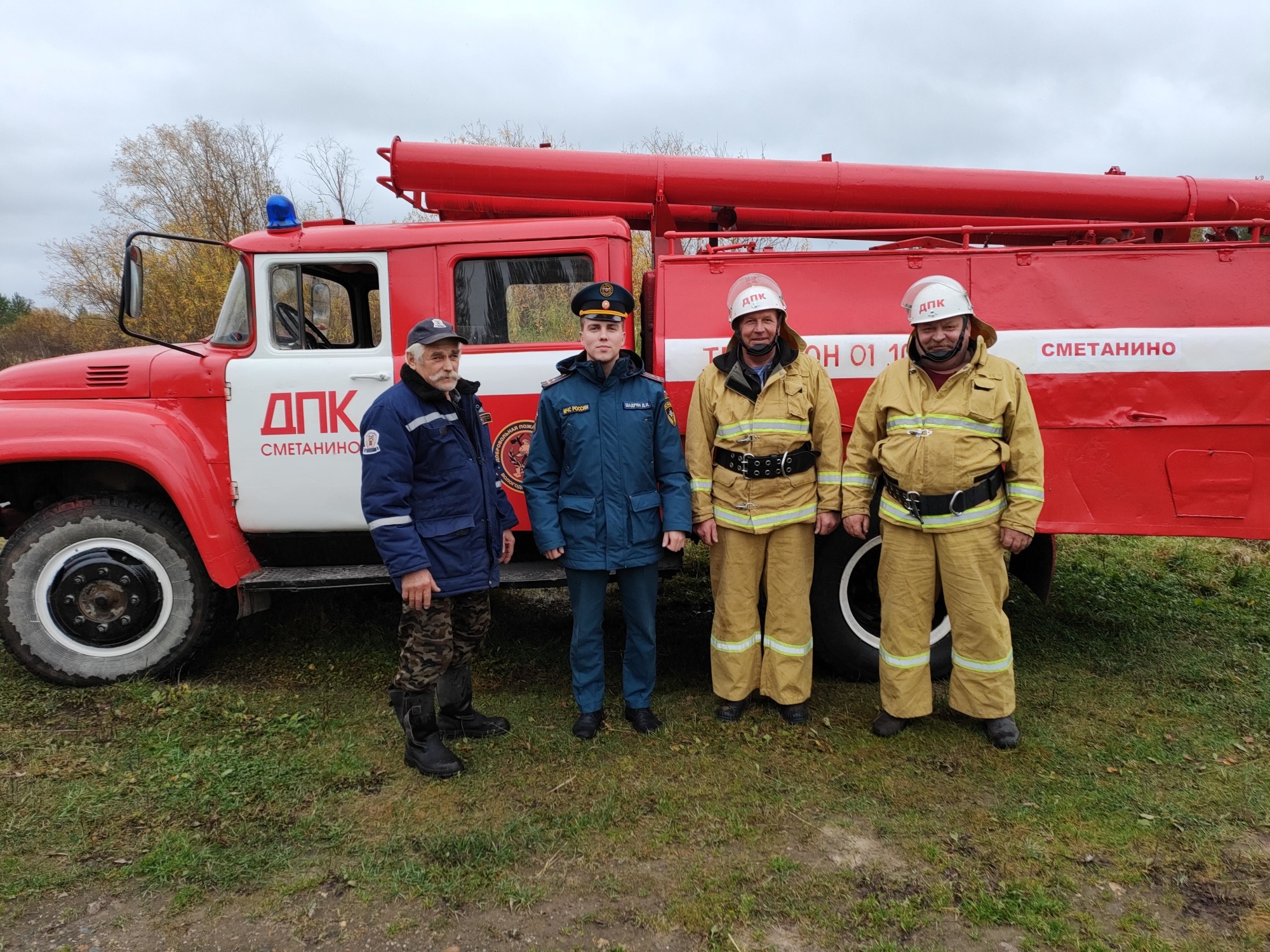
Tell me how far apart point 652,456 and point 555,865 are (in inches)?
62.6

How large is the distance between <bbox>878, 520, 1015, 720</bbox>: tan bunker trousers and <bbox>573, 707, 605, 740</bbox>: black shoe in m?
1.28

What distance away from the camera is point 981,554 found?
3.27 meters

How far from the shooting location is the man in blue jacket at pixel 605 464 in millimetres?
3242

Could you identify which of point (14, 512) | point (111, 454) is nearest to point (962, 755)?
point (111, 454)

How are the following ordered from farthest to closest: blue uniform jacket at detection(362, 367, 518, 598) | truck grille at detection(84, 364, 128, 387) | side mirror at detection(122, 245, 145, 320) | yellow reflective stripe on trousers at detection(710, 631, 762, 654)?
truck grille at detection(84, 364, 128, 387) < side mirror at detection(122, 245, 145, 320) < yellow reflective stripe on trousers at detection(710, 631, 762, 654) < blue uniform jacket at detection(362, 367, 518, 598)

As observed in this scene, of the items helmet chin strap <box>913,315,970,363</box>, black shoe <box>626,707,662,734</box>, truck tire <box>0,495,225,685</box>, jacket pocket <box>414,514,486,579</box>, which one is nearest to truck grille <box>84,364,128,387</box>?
truck tire <box>0,495,225,685</box>

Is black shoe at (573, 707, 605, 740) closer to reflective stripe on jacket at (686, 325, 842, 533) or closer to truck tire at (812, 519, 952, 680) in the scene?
reflective stripe on jacket at (686, 325, 842, 533)

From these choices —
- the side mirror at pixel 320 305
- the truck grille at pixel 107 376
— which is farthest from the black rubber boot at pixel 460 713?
the truck grille at pixel 107 376

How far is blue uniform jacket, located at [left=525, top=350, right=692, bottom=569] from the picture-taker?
3.25m

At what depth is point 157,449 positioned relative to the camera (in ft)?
12.3

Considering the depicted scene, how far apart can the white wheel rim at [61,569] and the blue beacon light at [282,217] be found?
1.73m

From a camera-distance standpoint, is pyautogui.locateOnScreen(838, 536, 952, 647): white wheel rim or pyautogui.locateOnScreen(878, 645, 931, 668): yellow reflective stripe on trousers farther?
pyautogui.locateOnScreen(838, 536, 952, 647): white wheel rim

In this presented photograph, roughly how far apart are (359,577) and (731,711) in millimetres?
1883

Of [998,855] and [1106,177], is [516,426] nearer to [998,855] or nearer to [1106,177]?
[998,855]
